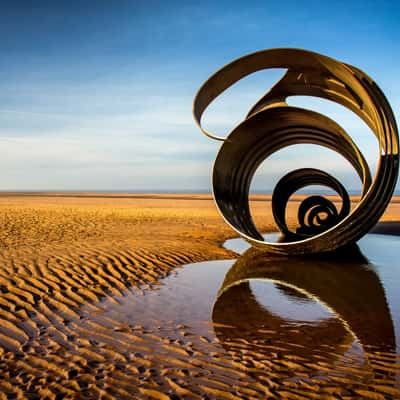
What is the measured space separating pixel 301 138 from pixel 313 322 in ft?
27.6

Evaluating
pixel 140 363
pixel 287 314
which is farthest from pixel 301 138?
pixel 140 363

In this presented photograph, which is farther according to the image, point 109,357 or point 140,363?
point 109,357

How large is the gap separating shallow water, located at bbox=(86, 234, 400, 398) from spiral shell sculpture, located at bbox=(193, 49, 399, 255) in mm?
1171

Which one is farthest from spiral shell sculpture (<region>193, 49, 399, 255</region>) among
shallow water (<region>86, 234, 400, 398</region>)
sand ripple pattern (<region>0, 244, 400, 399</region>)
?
sand ripple pattern (<region>0, 244, 400, 399</region>)

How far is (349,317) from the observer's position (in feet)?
17.9

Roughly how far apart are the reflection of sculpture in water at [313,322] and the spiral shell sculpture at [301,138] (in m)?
0.92

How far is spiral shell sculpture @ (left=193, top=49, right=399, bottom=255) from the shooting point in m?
8.23

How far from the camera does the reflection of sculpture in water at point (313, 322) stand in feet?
14.1

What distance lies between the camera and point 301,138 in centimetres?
1252

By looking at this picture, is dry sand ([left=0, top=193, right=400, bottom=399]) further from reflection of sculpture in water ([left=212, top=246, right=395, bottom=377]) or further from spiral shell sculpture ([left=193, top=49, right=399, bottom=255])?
spiral shell sculpture ([left=193, top=49, right=399, bottom=255])

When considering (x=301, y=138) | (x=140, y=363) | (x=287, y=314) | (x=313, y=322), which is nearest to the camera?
(x=140, y=363)

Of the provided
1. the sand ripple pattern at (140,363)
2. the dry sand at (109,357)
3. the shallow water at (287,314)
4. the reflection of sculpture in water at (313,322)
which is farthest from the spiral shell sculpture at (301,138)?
the sand ripple pattern at (140,363)

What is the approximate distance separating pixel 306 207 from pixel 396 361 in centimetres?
1016

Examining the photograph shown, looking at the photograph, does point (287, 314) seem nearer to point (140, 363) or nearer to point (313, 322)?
point (313, 322)
